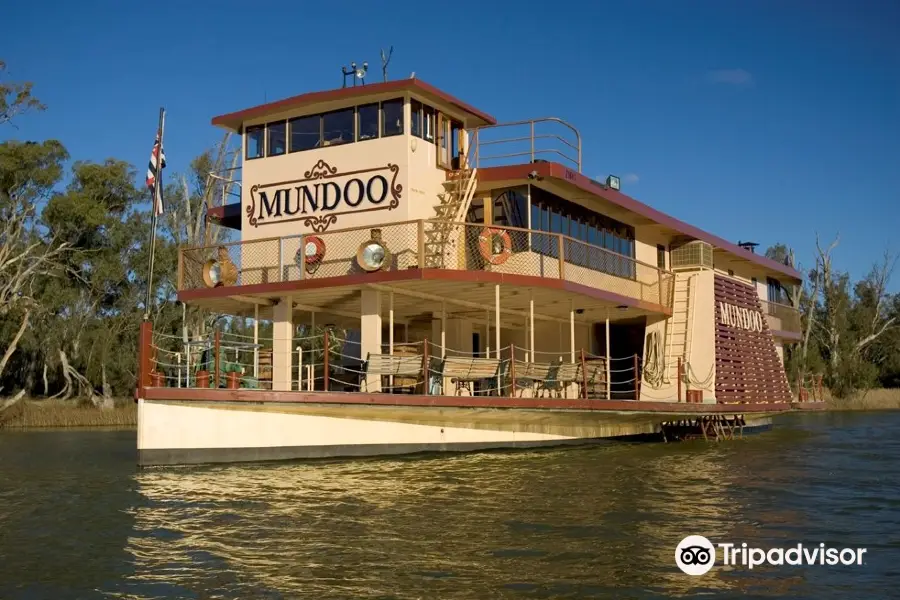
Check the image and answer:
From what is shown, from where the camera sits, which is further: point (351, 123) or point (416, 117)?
point (351, 123)

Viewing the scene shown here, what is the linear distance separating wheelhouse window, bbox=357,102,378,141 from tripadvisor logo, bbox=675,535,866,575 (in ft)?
37.8

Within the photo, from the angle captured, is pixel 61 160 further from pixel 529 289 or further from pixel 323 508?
pixel 323 508

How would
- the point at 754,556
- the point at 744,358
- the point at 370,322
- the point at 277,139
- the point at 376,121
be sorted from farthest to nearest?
the point at 744,358
the point at 277,139
the point at 376,121
the point at 370,322
the point at 754,556

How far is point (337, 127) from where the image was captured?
18.8 metres

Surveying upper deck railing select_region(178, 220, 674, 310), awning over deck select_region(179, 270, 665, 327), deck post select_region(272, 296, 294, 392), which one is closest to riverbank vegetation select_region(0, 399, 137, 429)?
awning over deck select_region(179, 270, 665, 327)

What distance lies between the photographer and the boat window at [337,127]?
18.6 meters

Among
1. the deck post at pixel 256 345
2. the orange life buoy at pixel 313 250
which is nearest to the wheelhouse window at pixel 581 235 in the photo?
the orange life buoy at pixel 313 250

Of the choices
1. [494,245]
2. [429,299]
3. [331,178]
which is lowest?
[429,299]

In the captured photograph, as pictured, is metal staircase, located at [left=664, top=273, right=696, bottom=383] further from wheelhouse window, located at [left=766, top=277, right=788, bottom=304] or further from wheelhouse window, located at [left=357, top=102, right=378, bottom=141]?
wheelhouse window, located at [left=766, top=277, right=788, bottom=304]

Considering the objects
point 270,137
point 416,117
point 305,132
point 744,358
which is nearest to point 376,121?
point 416,117

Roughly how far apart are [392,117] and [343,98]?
1.04 m

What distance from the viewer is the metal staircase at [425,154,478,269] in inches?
683

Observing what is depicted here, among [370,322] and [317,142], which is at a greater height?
[317,142]

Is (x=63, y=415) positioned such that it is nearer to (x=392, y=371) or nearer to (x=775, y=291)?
(x=392, y=371)
